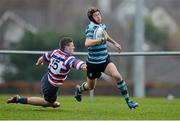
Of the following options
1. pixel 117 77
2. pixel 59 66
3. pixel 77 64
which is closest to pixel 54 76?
pixel 59 66

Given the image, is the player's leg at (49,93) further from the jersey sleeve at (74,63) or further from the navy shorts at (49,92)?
the jersey sleeve at (74,63)

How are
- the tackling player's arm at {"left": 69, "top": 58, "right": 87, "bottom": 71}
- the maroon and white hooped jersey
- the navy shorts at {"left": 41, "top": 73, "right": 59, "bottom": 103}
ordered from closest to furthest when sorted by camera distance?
the tackling player's arm at {"left": 69, "top": 58, "right": 87, "bottom": 71}
the maroon and white hooped jersey
the navy shorts at {"left": 41, "top": 73, "right": 59, "bottom": 103}

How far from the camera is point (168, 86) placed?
55375 millimetres

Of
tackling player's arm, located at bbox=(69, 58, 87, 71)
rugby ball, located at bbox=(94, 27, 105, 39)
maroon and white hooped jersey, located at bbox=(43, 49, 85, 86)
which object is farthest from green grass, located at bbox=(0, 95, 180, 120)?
rugby ball, located at bbox=(94, 27, 105, 39)

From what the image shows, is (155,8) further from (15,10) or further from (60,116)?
(60,116)

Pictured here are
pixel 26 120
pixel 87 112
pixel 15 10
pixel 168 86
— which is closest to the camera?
pixel 26 120

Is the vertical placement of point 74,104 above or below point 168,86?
above

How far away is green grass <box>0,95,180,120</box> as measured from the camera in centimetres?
1503

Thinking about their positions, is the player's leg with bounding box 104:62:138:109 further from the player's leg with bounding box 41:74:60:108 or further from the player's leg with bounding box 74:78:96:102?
the player's leg with bounding box 41:74:60:108

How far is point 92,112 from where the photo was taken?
634 inches

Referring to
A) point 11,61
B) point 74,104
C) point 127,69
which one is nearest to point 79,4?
point 127,69

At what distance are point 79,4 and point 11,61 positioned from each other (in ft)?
114

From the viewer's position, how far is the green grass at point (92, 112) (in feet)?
49.3

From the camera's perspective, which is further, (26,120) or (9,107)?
(9,107)
